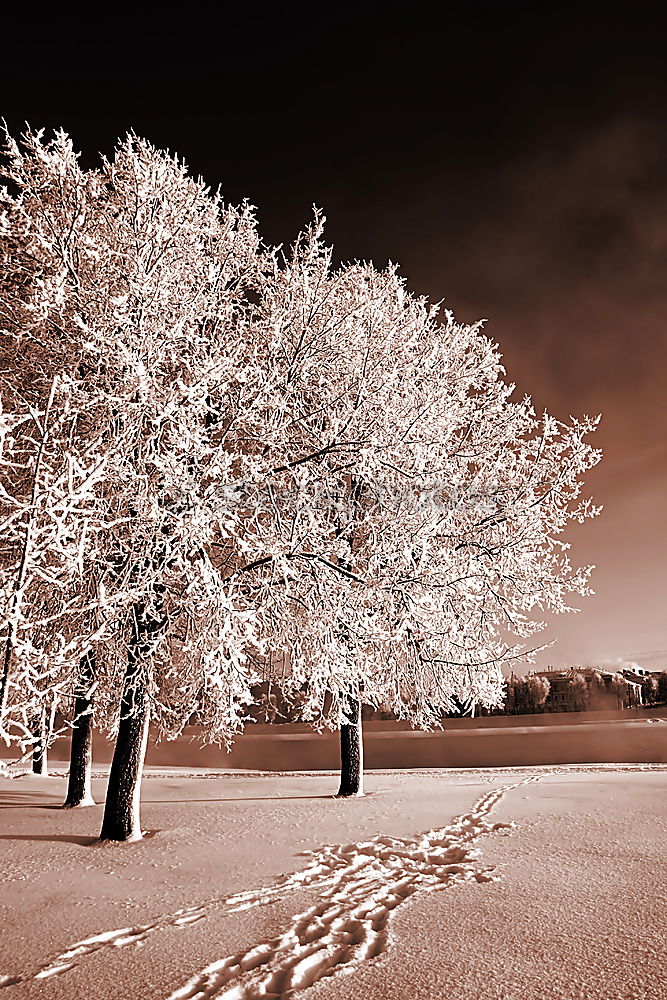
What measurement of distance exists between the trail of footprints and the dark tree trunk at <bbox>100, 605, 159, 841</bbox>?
2.37 metres

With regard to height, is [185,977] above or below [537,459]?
below

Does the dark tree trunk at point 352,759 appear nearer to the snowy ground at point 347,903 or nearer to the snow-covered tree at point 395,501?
the snow-covered tree at point 395,501

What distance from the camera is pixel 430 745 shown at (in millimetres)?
24844

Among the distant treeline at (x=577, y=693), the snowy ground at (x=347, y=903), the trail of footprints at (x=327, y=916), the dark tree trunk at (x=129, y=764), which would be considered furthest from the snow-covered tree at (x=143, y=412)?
the distant treeline at (x=577, y=693)

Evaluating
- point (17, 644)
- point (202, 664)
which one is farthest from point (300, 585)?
point (17, 644)

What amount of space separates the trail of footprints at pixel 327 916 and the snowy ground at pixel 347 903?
0.7 inches

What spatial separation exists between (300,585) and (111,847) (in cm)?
338

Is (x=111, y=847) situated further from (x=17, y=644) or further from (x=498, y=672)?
(x=498, y=672)

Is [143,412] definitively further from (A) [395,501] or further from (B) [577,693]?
(B) [577,693]

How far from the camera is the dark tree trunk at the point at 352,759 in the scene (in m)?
11.1

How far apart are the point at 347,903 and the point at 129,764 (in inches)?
148

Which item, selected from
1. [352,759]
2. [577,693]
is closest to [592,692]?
[577,693]

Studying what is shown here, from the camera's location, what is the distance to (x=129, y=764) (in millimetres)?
7906

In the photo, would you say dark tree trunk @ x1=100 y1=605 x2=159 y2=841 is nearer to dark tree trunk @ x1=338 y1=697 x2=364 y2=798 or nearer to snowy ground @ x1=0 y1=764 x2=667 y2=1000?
snowy ground @ x1=0 y1=764 x2=667 y2=1000
